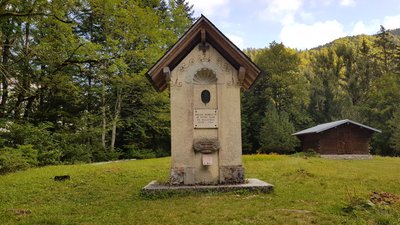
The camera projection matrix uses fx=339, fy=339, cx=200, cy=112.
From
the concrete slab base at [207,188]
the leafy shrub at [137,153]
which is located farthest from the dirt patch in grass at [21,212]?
the leafy shrub at [137,153]

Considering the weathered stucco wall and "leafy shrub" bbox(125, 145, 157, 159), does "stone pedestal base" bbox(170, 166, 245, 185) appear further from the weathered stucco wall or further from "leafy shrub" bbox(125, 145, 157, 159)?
"leafy shrub" bbox(125, 145, 157, 159)

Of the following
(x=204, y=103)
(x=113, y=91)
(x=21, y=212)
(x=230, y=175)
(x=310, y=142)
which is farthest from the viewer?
(x=310, y=142)

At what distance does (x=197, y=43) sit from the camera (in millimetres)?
10945

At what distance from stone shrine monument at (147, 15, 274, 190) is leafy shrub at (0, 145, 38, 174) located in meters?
9.42

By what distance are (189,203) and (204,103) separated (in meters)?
3.42

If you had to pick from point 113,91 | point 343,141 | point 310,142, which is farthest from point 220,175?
point 310,142

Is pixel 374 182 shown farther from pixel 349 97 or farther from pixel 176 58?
pixel 349 97

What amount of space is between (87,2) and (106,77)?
6.20m

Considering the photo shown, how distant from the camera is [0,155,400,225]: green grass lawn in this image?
6.94 metres

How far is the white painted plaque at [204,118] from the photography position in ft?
34.6

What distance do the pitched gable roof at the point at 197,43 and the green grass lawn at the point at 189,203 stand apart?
12.6ft

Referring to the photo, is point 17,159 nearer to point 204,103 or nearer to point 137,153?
point 204,103

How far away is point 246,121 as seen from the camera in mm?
48469

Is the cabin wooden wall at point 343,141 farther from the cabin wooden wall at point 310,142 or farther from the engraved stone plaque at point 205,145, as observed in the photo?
the engraved stone plaque at point 205,145
